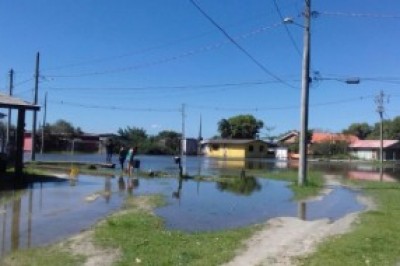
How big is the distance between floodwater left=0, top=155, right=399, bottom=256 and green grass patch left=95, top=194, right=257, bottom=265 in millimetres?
866

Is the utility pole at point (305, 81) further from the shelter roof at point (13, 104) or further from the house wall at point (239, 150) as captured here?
the house wall at point (239, 150)

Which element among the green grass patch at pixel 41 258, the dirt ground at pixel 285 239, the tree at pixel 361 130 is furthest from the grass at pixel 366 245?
the tree at pixel 361 130

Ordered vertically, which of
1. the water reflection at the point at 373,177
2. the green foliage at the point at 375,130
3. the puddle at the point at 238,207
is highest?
the green foliage at the point at 375,130

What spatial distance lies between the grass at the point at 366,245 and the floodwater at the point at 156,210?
6.71ft

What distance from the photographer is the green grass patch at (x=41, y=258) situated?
10306mm

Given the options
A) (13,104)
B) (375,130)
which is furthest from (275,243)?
(375,130)

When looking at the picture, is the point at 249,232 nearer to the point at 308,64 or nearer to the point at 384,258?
the point at 384,258

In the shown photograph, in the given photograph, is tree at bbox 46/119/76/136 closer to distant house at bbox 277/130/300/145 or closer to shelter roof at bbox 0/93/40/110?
distant house at bbox 277/130/300/145

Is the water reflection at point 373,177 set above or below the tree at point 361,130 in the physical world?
A: below

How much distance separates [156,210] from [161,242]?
226 inches

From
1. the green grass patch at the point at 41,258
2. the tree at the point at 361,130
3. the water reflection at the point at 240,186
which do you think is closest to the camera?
the green grass patch at the point at 41,258

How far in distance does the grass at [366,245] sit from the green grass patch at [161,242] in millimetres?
1734

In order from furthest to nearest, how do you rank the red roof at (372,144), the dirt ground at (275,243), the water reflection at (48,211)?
the red roof at (372,144) < the water reflection at (48,211) < the dirt ground at (275,243)

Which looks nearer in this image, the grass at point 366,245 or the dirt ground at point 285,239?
the grass at point 366,245
